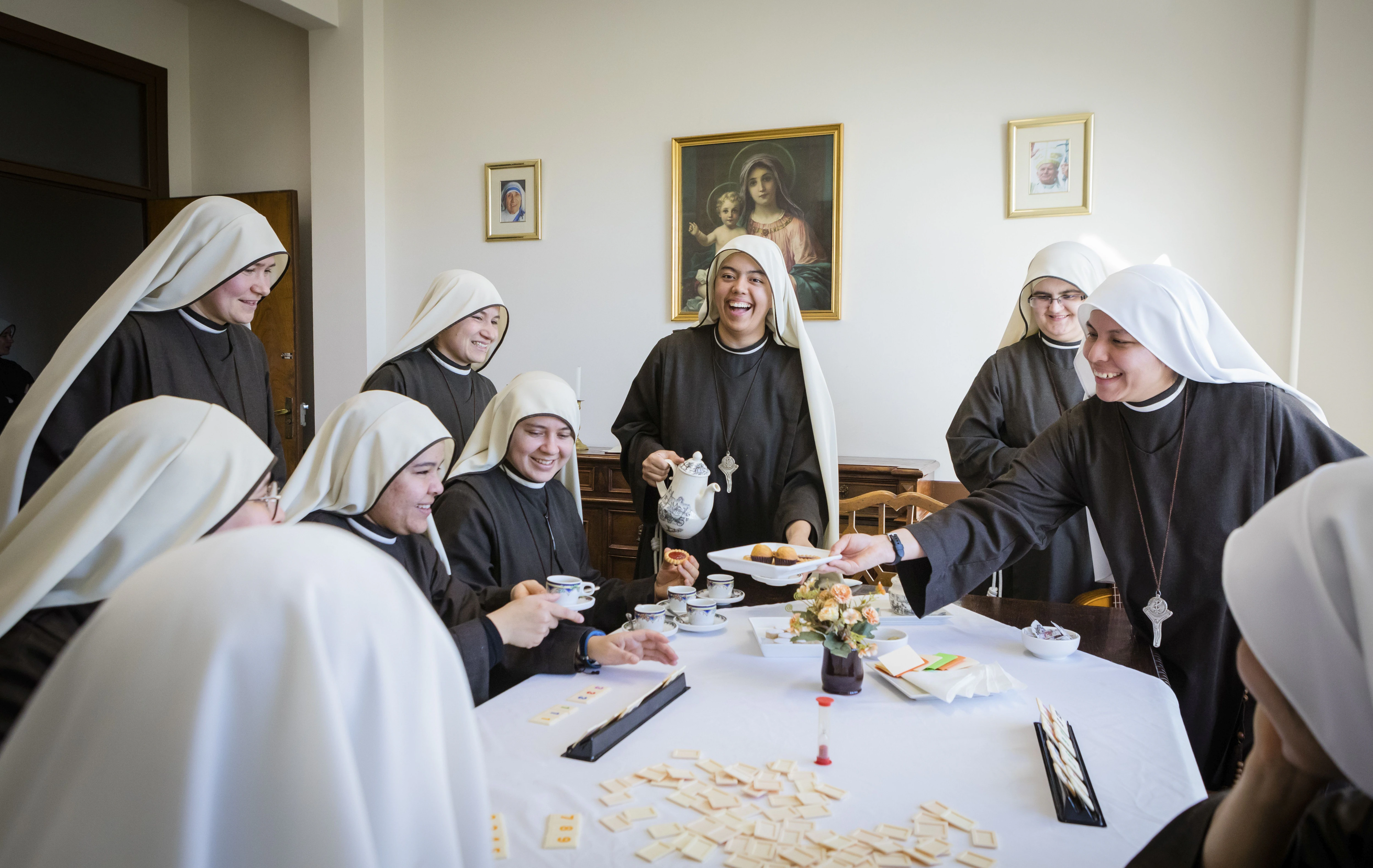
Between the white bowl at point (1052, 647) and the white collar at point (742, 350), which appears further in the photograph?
the white collar at point (742, 350)

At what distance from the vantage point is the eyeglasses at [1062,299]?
384cm

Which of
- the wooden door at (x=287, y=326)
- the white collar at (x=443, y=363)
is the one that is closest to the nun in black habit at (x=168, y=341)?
the white collar at (x=443, y=363)

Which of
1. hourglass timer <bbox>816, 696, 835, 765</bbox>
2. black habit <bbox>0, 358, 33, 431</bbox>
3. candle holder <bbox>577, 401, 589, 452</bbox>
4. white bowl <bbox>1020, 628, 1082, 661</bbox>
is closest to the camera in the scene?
hourglass timer <bbox>816, 696, 835, 765</bbox>

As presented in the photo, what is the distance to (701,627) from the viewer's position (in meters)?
2.52

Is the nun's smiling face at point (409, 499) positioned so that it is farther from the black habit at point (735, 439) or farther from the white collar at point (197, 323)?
the white collar at point (197, 323)

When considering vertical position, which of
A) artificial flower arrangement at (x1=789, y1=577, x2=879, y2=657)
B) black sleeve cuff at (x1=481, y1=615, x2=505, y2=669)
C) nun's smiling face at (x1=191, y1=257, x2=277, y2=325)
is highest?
nun's smiling face at (x1=191, y1=257, x2=277, y2=325)

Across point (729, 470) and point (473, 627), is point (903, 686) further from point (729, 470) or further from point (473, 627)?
point (729, 470)

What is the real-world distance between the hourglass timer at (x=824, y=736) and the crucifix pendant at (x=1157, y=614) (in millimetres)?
1231

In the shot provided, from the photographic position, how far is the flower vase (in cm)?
204

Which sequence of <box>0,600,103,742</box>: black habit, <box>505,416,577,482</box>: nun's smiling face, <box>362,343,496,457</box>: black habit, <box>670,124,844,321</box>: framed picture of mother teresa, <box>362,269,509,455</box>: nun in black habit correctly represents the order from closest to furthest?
<box>0,600,103,742</box>: black habit
<box>505,416,577,482</box>: nun's smiling face
<box>362,343,496,457</box>: black habit
<box>362,269,509,455</box>: nun in black habit
<box>670,124,844,321</box>: framed picture of mother teresa

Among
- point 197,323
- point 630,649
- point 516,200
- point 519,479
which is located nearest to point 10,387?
point 516,200

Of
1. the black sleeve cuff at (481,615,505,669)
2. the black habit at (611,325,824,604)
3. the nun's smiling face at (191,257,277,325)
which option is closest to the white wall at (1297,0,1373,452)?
the black habit at (611,325,824,604)

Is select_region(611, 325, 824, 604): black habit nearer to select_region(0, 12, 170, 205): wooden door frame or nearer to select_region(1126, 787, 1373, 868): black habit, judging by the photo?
select_region(1126, 787, 1373, 868): black habit

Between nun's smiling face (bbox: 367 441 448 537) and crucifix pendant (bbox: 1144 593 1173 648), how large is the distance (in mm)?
1999
